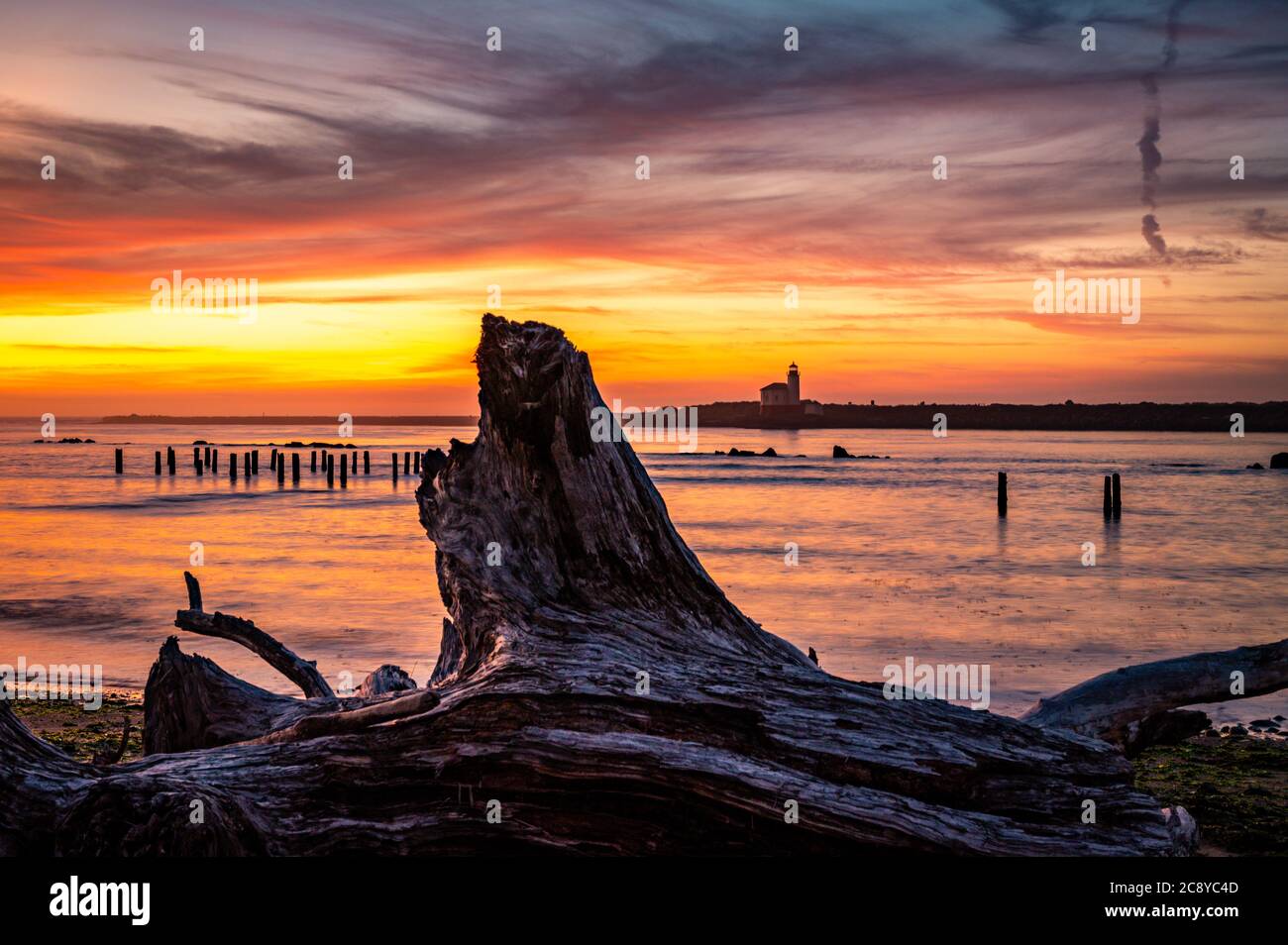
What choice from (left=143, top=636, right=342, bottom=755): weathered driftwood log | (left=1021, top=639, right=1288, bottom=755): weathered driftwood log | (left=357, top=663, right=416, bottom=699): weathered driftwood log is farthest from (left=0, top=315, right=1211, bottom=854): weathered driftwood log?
(left=357, top=663, right=416, bottom=699): weathered driftwood log

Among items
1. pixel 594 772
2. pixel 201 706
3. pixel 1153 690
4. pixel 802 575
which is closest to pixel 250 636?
pixel 201 706

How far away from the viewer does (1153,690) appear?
19.7 ft

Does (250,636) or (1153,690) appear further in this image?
(250,636)

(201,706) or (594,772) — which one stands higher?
(594,772)

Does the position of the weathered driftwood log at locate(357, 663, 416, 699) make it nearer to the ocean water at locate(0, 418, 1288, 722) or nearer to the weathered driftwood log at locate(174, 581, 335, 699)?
the weathered driftwood log at locate(174, 581, 335, 699)

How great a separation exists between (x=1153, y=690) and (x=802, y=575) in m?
18.3

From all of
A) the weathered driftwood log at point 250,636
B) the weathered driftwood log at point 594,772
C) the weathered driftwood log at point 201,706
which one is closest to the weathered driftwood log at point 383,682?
the weathered driftwood log at point 250,636

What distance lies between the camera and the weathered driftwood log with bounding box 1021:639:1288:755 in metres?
5.95

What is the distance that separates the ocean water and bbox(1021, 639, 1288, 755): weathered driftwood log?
5.22 m

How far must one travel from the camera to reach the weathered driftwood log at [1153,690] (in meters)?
5.95

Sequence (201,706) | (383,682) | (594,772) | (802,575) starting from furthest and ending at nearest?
(802,575) → (383,682) → (201,706) → (594,772)

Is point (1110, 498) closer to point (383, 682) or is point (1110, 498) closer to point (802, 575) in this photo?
point (802, 575)

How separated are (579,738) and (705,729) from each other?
570 mm
